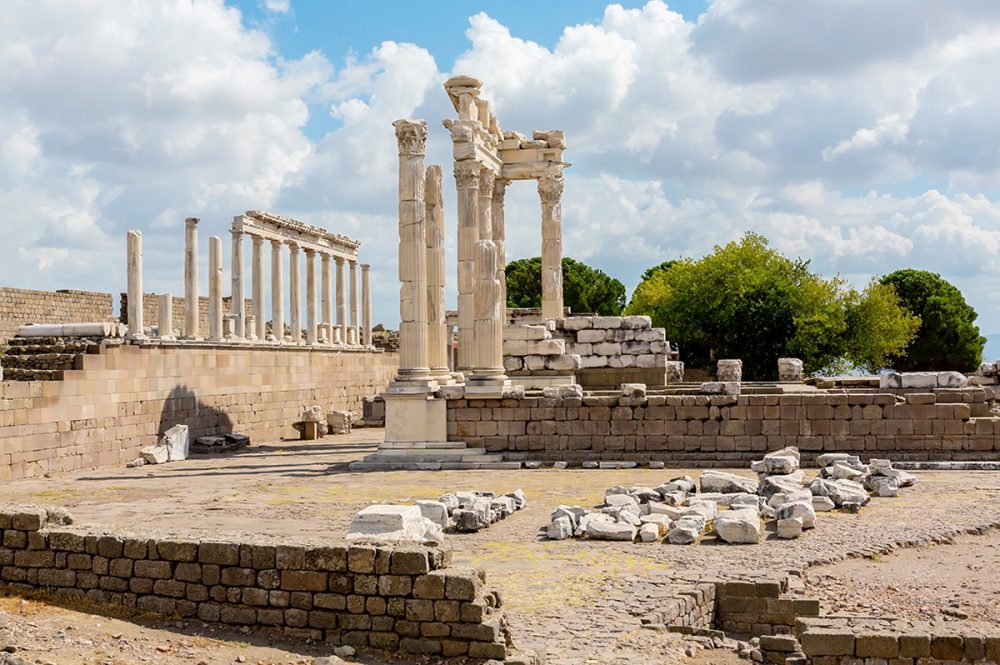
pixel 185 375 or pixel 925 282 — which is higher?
pixel 925 282

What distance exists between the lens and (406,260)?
68.2 feet

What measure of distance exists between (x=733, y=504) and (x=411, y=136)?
10863 mm

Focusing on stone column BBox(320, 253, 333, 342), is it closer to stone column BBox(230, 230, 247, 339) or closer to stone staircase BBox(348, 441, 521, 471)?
stone column BBox(230, 230, 247, 339)

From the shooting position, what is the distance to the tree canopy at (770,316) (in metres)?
44.2

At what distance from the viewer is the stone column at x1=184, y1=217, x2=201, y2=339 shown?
93.1 feet

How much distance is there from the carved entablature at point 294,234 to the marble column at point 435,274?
1257 cm

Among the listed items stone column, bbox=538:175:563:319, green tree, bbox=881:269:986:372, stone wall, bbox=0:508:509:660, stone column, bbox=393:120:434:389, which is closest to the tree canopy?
green tree, bbox=881:269:986:372

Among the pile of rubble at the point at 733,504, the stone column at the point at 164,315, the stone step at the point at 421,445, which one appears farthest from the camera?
the stone column at the point at 164,315

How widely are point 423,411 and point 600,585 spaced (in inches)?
444

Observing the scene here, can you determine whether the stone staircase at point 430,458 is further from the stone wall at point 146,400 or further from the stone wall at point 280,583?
the stone wall at point 280,583

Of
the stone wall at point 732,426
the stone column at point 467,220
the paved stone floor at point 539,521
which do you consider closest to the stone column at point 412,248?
the stone column at point 467,220

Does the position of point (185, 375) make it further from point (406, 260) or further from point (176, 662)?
point (176, 662)

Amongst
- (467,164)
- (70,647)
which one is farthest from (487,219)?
(70,647)

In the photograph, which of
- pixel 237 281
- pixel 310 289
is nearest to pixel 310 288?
pixel 310 289
